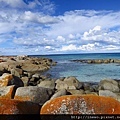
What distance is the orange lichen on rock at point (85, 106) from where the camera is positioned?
22.3 ft

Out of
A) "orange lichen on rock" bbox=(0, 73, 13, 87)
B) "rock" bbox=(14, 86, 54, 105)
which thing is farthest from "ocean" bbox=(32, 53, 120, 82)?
"rock" bbox=(14, 86, 54, 105)

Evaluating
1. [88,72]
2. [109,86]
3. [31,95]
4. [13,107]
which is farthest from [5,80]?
[88,72]

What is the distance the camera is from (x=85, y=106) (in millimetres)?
6809

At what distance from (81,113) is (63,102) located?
2.05 ft

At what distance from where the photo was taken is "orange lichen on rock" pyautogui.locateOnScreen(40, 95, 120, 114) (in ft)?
22.3

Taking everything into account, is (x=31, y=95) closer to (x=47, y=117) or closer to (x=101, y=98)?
(x=47, y=117)

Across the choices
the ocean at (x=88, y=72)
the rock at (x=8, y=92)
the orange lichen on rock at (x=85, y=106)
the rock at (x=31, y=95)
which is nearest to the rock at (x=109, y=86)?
the ocean at (x=88, y=72)

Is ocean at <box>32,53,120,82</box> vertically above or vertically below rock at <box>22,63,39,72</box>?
below

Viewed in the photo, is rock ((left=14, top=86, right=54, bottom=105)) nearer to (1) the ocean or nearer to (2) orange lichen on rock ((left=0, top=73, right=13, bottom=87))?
(2) orange lichen on rock ((left=0, top=73, right=13, bottom=87))

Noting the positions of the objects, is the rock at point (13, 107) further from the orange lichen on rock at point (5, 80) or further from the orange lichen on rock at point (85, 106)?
the orange lichen on rock at point (5, 80)

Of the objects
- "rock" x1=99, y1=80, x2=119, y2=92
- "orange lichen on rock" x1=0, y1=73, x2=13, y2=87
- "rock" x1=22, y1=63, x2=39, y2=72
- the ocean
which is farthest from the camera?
"rock" x1=22, y1=63, x2=39, y2=72

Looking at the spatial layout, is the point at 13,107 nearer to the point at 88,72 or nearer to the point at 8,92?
the point at 8,92

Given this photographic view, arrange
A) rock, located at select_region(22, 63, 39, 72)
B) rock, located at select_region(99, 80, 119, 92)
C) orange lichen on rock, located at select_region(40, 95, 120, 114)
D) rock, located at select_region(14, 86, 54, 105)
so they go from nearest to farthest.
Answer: orange lichen on rock, located at select_region(40, 95, 120, 114)
rock, located at select_region(14, 86, 54, 105)
rock, located at select_region(99, 80, 119, 92)
rock, located at select_region(22, 63, 39, 72)

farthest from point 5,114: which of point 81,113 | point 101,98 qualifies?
point 101,98
